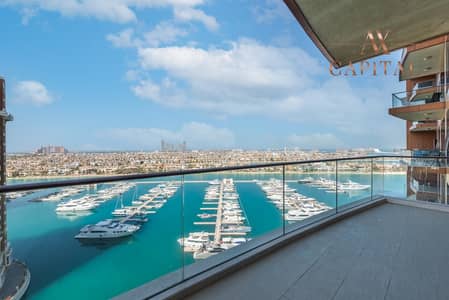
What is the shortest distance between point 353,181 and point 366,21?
8.82 feet

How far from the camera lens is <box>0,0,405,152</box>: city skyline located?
15930mm

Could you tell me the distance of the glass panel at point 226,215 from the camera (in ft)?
7.13

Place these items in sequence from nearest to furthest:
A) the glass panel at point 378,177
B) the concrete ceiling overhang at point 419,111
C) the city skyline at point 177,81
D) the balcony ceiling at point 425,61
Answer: the glass panel at point 378,177 < the balcony ceiling at point 425,61 < the concrete ceiling overhang at point 419,111 < the city skyline at point 177,81

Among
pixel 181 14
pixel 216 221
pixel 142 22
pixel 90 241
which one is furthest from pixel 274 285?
pixel 142 22

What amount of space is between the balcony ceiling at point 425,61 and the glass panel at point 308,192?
6.98m

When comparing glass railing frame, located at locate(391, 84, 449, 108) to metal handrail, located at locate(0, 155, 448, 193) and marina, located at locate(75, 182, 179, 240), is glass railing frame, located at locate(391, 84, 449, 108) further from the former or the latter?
marina, located at locate(75, 182, 179, 240)

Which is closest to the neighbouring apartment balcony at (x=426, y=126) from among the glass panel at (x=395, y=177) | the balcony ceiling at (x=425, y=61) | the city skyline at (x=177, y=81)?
the city skyline at (x=177, y=81)

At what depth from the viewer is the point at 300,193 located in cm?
334

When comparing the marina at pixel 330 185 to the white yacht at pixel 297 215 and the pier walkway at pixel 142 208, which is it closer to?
the white yacht at pixel 297 215

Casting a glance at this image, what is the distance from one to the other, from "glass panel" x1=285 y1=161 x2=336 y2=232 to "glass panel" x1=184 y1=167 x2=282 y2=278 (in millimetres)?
173

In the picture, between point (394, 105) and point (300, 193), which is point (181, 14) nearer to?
point (394, 105)

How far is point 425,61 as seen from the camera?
902 centimetres

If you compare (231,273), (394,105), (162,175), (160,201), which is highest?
(394,105)

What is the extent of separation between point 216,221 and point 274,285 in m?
0.86
